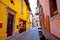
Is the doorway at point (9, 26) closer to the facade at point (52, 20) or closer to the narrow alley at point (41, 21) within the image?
the narrow alley at point (41, 21)

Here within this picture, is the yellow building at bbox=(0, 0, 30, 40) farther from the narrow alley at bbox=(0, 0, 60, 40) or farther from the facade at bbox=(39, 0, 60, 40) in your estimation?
the facade at bbox=(39, 0, 60, 40)

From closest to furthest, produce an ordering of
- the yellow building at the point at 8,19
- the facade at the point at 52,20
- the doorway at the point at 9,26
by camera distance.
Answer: the facade at the point at 52,20 → the yellow building at the point at 8,19 → the doorway at the point at 9,26

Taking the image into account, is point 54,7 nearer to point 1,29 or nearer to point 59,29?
point 59,29

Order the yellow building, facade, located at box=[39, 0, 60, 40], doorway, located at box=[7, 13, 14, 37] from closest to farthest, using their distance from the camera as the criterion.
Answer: facade, located at box=[39, 0, 60, 40], the yellow building, doorway, located at box=[7, 13, 14, 37]

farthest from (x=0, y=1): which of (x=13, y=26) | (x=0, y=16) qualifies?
(x=13, y=26)

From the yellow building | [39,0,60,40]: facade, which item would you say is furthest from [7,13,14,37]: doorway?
[39,0,60,40]: facade

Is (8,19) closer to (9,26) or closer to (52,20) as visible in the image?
(9,26)

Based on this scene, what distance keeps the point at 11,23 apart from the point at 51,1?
3.87 meters

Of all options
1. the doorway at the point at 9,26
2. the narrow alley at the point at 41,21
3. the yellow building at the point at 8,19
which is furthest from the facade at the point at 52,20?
the doorway at the point at 9,26

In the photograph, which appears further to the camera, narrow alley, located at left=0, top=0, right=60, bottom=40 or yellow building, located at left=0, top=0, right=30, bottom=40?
yellow building, located at left=0, top=0, right=30, bottom=40

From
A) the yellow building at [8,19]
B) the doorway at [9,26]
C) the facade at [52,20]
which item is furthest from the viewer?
the doorway at [9,26]

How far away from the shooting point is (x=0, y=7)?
4.60 m

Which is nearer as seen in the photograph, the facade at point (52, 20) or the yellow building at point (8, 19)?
the facade at point (52, 20)

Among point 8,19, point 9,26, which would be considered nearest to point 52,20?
point 8,19
